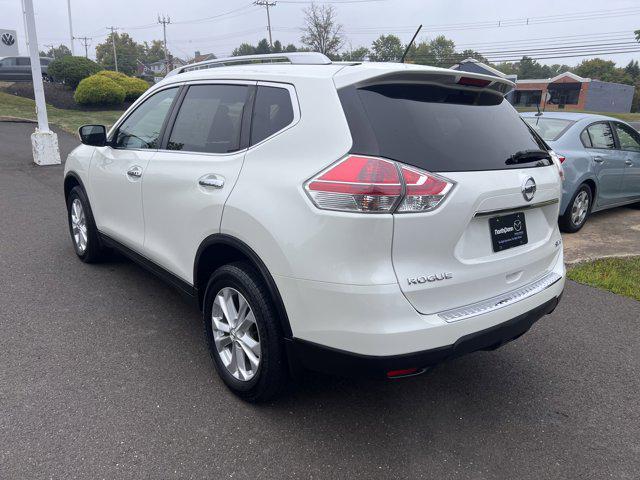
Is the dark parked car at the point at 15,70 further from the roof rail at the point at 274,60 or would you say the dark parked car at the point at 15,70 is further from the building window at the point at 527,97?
the building window at the point at 527,97

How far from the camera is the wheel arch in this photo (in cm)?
245

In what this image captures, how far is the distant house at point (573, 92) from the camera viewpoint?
58688mm

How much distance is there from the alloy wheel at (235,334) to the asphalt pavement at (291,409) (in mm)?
215

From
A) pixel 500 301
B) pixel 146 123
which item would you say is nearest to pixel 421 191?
pixel 500 301

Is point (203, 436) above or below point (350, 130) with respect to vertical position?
below

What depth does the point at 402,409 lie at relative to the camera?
115 inches

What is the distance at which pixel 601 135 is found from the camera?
7.09 metres

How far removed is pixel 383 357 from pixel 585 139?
19.4 feet

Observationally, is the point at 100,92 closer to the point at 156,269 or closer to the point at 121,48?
the point at 156,269

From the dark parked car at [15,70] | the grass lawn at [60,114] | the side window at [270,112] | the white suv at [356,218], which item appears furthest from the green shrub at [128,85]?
the side window at [270,112]

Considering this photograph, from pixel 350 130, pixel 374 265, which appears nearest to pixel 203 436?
pixel 374 265

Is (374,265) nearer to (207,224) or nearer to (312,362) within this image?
(312,362)

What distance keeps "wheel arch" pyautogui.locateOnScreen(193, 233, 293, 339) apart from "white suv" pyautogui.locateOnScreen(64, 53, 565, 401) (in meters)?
0.01

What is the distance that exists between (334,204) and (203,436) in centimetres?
140
